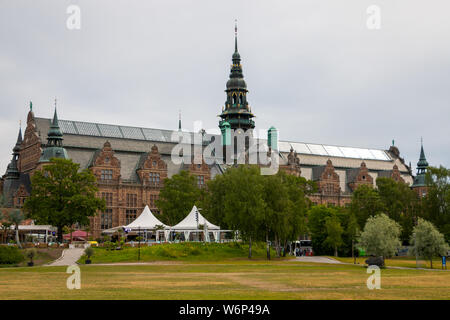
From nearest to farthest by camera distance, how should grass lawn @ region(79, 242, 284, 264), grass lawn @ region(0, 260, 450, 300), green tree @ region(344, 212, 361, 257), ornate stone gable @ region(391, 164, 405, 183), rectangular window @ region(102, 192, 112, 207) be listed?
1. grass lawn @ region(0, 260, 450, 300)
2. grass lawn @ region(79, 242, 284, 264)
3. green tree @ region(344, 212, 361, 257)
4. rectangular window @ region(102, 192, 112, 207)
5. ornate stone gable @ region(391, 164, 405, 183)

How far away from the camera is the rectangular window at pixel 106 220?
117 m

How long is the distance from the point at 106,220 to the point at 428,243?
2466 inches

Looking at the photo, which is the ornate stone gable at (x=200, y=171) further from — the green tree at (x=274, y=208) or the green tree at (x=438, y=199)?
the green tree at (x=438, y=199)

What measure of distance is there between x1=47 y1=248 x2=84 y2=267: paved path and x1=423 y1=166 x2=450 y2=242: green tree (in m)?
52.2

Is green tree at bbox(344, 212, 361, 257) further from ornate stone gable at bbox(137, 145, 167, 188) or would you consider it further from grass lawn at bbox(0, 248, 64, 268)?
grass lawn at bbox(0, 248, 64, 268)

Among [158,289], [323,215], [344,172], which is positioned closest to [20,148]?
[323,215]

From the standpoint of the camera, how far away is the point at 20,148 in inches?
4990

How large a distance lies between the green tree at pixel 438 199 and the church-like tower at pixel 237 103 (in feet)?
181

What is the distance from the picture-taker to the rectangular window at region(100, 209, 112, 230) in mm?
117250

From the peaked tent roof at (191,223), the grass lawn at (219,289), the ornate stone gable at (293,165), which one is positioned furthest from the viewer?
the ornate stone gable at (293,165)

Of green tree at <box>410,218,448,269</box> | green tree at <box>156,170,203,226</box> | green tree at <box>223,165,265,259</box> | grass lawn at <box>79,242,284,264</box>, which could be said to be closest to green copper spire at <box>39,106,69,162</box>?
green tree at <box>156,170,203,226</box>

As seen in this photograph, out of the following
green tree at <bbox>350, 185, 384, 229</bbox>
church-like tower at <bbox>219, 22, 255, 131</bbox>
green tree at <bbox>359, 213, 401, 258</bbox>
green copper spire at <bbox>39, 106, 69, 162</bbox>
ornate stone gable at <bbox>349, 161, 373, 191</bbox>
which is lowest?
green tree at <bbox>359, 213, 401, 258</bbox>

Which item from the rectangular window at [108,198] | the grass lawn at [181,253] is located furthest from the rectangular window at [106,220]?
the grass lawn at [181,253]
